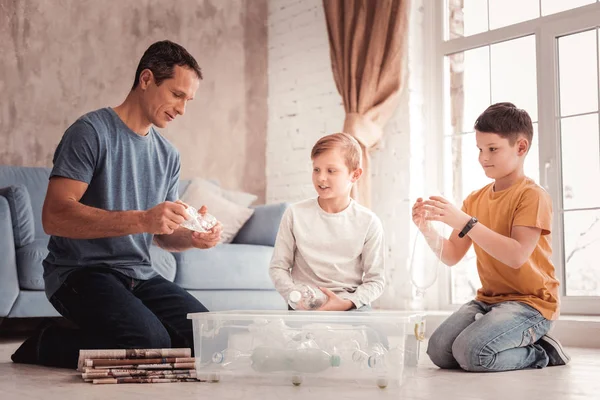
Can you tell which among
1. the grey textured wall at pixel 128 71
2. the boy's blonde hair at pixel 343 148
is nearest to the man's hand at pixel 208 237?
the boy's blonde hair at pixel 343 148

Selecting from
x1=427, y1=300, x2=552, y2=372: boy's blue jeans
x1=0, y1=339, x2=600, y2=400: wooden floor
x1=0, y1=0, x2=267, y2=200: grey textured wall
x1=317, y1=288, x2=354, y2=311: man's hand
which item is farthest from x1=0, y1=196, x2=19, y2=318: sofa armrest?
x1=427, y1=300, x2=552, y2=372: boy's blue jeans

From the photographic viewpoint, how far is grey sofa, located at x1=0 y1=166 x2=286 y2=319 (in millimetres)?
3230

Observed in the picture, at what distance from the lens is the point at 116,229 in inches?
81.6

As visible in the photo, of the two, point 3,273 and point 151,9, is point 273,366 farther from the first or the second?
point 151,9

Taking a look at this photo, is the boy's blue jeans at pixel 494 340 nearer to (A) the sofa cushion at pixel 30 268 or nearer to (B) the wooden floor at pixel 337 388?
(B) the wooden floor at pixel 337 388

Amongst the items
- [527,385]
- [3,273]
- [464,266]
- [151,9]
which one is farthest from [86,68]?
[527,385]

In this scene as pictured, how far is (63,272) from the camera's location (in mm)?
2291

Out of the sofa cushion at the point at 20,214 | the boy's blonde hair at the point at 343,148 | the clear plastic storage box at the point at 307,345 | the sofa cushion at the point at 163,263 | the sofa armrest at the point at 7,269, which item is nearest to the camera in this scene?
the clear plastic storage box at the point at 307,345

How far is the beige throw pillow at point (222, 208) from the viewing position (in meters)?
4.15

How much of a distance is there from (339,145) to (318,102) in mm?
2526

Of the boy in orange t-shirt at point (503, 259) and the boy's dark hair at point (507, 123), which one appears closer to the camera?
the boy in orange t-shirt at point (503, 259)

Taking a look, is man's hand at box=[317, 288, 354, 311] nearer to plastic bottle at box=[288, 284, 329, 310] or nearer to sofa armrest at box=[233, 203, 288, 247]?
plastic bottle at box=[288, 284, 329, 310]

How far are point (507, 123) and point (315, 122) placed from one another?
2.61 m

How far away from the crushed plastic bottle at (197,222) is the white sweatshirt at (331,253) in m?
0.27
